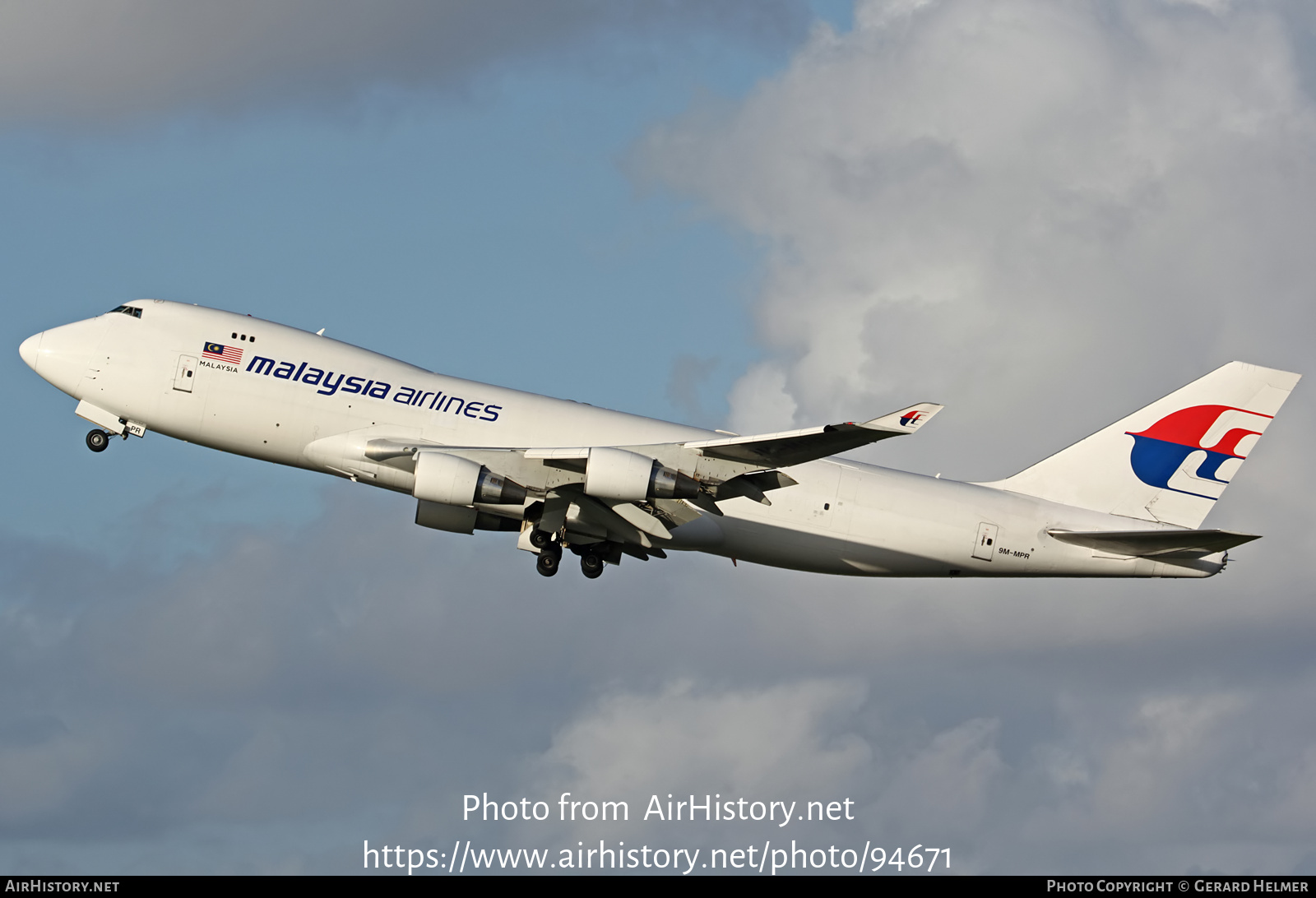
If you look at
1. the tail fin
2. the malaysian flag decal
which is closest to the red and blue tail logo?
the tail fin

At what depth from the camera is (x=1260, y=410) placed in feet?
143

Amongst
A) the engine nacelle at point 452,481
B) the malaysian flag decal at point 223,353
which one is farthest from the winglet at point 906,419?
the malaysian flag decal at point 223,353

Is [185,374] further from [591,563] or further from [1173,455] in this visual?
[1173,455]

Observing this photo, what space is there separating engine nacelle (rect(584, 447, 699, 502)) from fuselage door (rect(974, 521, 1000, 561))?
30.3ft

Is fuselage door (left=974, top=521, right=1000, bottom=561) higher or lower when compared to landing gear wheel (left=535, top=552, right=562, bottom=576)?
higher

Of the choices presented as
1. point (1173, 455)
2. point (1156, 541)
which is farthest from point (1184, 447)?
point (1156, 541)

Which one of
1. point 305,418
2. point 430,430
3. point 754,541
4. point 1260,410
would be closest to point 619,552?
point 754,541

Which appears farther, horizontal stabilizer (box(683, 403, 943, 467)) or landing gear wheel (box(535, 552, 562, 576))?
landing gear wheel (box(535, 552, 562, 576))

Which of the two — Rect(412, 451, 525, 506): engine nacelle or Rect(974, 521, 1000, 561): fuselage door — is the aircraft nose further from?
Rect(974, 521, 1000, 561): fuselage door

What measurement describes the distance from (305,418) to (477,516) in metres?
5.23

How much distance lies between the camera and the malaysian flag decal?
38594 millimetres

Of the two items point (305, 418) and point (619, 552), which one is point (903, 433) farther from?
point (305, 418)

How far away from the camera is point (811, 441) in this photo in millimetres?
34938

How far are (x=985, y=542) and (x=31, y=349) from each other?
26.3 meters
